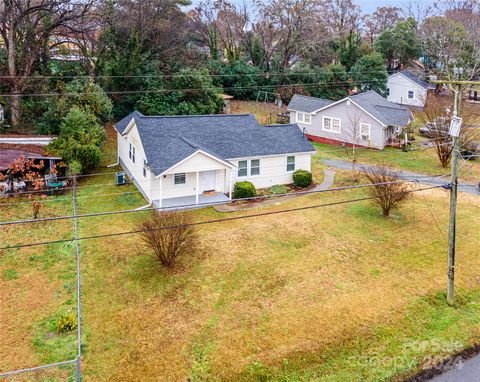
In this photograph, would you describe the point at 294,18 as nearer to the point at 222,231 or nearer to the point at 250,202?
the point at 250,202

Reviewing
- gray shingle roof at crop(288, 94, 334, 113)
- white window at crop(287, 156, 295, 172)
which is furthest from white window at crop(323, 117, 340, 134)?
white window at crop(287, 156, 295, 172)

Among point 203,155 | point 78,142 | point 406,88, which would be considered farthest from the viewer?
point 406,88

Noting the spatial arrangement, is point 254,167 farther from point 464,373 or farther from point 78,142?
point 464,373

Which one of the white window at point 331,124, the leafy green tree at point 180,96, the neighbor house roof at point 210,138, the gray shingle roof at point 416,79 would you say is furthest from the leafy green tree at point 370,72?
the neighbor house roof at point 210,138

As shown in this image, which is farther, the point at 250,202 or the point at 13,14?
the point at 13,14

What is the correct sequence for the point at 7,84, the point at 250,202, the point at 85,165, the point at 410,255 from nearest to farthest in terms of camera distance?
the point at 410,255 → the point at 250,202 → the point at 85,165 → the point at 7,84

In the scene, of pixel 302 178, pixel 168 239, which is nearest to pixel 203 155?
pixel 302 178

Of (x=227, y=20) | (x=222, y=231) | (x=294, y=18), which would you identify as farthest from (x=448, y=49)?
(x=222, y=231)
